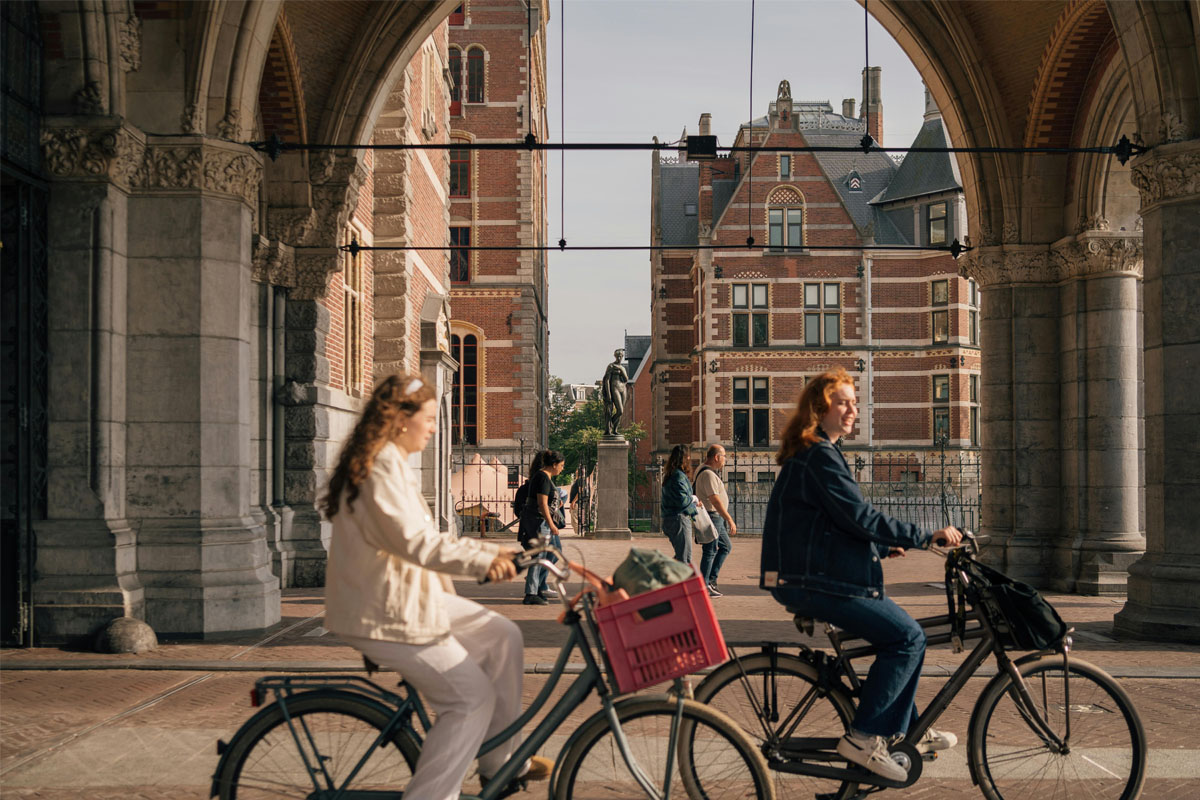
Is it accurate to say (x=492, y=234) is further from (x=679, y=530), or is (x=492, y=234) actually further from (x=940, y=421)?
(x=679, y=530)

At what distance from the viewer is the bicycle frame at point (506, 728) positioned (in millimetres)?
3645

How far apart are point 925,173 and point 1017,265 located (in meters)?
32.5

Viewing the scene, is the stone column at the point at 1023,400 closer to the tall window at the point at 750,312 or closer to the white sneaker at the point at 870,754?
the white sneaker at the point at 870,754

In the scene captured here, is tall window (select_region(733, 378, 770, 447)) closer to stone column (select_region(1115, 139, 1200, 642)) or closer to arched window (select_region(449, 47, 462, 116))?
arched window (select_region(449, 47, 462, 116))

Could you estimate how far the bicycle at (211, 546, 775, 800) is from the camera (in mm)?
3656

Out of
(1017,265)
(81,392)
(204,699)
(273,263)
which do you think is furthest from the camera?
(1017,265)

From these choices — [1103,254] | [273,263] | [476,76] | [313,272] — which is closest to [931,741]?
[1103,254]

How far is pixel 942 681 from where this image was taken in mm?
7656

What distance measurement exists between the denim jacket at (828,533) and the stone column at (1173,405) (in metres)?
6.15

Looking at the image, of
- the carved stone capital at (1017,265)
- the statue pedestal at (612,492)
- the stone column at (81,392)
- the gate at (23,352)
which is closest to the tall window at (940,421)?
the statue pedestal at (612,492)

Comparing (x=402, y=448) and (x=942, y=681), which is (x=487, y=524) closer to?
(x=942, y=681)

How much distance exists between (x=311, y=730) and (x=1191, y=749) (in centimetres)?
427

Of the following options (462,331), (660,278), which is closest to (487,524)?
(462,331)

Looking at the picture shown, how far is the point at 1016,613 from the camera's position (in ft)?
13.8
